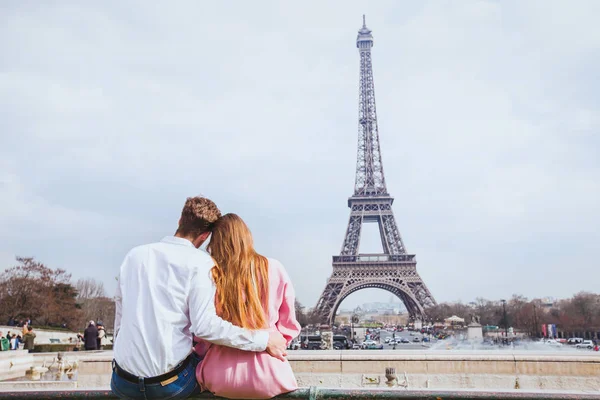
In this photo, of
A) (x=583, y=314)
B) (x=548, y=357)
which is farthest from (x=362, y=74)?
(x=548, y=357)

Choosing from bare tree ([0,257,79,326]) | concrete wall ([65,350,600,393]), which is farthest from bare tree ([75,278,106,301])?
concrete wall ([65,350,600,393])

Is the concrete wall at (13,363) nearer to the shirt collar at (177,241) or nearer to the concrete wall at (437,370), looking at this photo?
the concrete wall at (437,370)

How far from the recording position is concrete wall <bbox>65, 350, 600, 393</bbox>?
Result: 10258 mm

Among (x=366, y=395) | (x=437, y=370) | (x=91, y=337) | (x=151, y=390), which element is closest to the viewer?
(x=366, y=395)

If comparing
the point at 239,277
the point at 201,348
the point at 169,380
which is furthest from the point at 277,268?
the point at 169,380

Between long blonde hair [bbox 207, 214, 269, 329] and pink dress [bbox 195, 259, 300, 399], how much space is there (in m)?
0.07

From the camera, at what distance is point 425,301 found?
5597 cm

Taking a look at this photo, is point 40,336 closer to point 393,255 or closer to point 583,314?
point 393,255

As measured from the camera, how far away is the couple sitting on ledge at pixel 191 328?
8.70 feet

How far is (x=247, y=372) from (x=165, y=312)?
21.0 inches

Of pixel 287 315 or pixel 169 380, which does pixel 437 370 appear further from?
pixel 169 380

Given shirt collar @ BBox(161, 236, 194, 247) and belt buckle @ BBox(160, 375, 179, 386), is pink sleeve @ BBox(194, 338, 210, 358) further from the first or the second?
shirt collar @ BBox(161, 236, 194, 247)

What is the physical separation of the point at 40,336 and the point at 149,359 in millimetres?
40319

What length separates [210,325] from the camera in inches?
104
